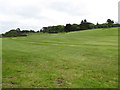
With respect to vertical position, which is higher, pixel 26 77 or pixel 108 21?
pixel 108 21

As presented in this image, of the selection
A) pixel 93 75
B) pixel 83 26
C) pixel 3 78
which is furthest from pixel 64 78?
pixel 83 26

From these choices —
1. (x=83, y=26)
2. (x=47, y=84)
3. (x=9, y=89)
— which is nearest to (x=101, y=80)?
(x=47, y=84)

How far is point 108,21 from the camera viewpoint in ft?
360

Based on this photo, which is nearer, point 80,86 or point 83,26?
point 80,86

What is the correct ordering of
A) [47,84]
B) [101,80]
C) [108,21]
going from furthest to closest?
[108,21] < [101,80] < [47,84]

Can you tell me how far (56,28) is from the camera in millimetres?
113312

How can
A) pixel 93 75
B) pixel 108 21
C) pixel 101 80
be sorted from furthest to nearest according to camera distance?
1. pixel 108 21
2. pixel 93 75
3. pixel 101 80

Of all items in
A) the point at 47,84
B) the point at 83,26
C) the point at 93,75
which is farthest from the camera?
the point at 83,26

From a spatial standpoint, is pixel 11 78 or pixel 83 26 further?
pixel 83 26

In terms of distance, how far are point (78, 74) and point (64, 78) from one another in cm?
104

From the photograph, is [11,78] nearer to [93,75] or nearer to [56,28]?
[93,75]

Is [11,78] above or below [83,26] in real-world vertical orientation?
below

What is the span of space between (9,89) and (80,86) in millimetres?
3169

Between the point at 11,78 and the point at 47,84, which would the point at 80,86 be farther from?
the point at 11,78
